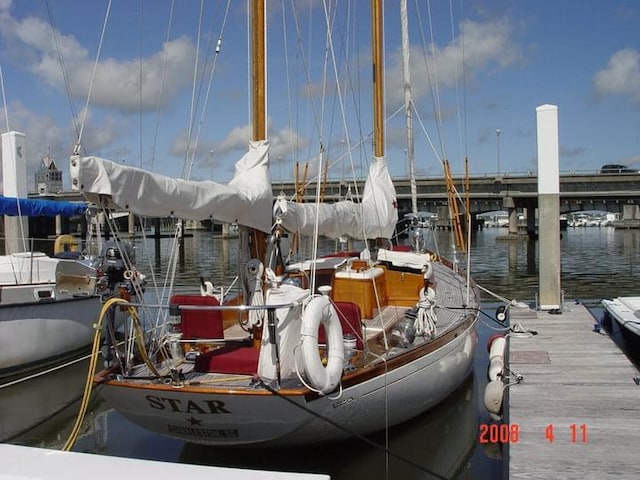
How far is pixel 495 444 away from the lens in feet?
30.3

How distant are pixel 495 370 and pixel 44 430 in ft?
24.2

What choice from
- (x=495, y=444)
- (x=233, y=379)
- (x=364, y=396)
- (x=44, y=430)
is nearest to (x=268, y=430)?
(x=233, y=379)

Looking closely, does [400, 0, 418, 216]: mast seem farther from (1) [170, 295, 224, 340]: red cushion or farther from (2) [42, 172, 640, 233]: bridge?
(2) [42, 172, 640, 233]: bridge

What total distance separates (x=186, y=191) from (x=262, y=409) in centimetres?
255

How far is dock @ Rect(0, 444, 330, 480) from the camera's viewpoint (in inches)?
138

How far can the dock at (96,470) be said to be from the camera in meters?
3.49

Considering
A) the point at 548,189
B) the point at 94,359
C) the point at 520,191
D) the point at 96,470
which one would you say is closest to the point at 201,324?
the point at 94,359

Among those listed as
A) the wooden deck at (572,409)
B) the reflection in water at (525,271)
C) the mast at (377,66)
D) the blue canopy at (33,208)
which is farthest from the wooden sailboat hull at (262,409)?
the reflection in water at (525,271)

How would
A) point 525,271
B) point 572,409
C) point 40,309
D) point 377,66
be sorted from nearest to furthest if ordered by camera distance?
1. point 572,409
2. point 40,309
3. point 377,66
4. point 525,271

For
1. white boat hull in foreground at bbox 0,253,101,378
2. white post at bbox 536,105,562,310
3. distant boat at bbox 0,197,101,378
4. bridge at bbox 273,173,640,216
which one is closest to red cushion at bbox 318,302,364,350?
white post at bbox 536,105,562,310

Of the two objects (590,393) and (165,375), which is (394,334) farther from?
(165,375)

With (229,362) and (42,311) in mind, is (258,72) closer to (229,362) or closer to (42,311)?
(229,362)

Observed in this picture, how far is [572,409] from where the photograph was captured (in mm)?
8023
